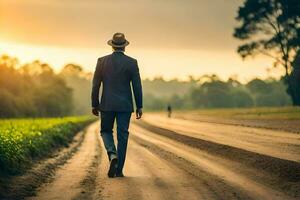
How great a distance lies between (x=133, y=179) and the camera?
29.7 ft

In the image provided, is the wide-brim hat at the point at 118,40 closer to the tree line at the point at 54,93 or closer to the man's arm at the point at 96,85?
the man's arm at the point at 96,85

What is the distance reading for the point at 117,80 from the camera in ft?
32.6

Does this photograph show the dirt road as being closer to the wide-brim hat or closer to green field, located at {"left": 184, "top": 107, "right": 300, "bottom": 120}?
the wide-brim hat

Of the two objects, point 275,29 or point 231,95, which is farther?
point 231,95

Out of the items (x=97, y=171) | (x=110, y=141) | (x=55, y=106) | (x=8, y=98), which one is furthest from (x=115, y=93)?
(x=55, y=106)

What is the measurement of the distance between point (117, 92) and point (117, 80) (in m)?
0.22

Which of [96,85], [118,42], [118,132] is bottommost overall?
[118,132]

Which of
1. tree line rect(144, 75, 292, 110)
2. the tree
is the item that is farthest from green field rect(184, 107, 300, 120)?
tree line rect(144, 75, 292, 110)

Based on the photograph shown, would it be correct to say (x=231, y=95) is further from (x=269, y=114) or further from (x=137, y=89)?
(x=137, y=89)

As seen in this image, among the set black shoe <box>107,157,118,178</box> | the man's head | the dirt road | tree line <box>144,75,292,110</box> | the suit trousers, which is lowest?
the dirt road

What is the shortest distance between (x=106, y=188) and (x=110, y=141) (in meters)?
1.91

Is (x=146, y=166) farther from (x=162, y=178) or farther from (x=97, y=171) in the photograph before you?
(x=162, y=178)

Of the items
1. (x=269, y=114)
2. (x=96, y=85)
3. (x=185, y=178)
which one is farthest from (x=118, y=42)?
(x=269, y=114)

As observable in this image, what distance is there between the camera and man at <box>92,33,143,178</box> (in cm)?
977
